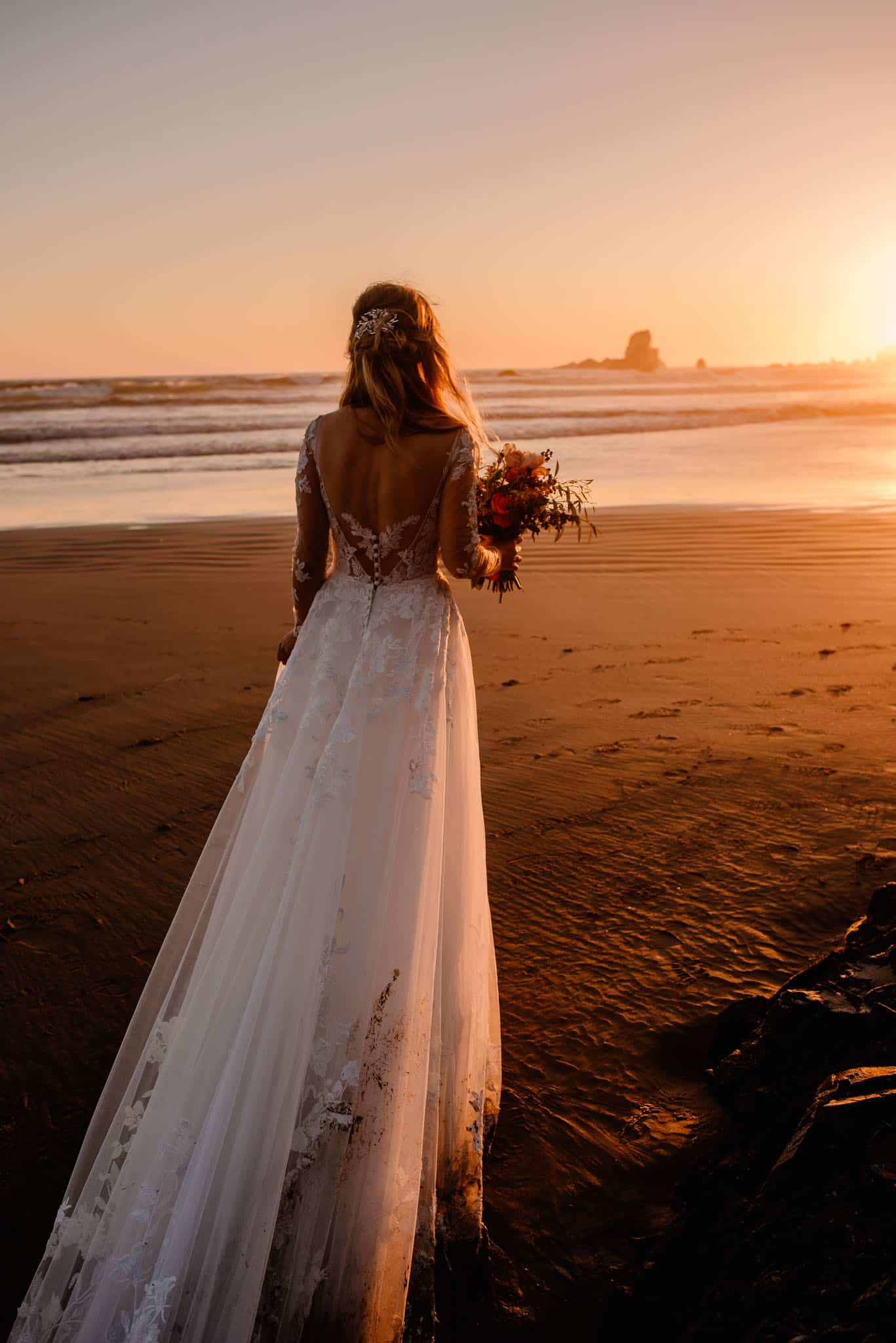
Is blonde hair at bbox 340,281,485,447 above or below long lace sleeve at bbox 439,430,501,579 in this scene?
above

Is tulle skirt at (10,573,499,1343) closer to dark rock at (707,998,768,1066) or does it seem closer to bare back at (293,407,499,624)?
bare back at (293,407,499,624)

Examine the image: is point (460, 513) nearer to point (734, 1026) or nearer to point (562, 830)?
point (734, 1026)

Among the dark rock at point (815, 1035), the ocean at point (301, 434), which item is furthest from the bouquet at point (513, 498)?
the ocean at point (301, 434)

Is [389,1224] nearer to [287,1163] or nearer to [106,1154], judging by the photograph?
[287,1163]

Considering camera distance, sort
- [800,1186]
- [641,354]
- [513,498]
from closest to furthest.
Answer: [800,1186], [513,498], [641,354]

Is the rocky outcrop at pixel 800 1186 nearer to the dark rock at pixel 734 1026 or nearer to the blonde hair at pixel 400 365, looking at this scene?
the dark rock at pixel 734 1026

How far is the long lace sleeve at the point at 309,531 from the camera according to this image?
2635 millimetres

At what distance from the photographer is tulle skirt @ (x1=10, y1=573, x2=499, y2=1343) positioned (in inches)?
80.3

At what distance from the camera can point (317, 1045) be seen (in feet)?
7.22

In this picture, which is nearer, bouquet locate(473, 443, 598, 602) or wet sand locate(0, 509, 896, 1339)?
wet sand locate(0, 509, 896, 1339)

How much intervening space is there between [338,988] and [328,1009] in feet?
0.17

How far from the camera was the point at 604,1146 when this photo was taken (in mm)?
2703

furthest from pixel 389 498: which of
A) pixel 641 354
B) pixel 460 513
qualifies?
pixel 641 354

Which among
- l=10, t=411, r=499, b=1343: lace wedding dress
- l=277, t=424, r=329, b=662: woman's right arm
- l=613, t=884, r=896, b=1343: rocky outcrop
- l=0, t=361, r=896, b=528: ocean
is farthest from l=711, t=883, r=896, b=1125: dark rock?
l=0, t=361, r=896, b=528: ocean
